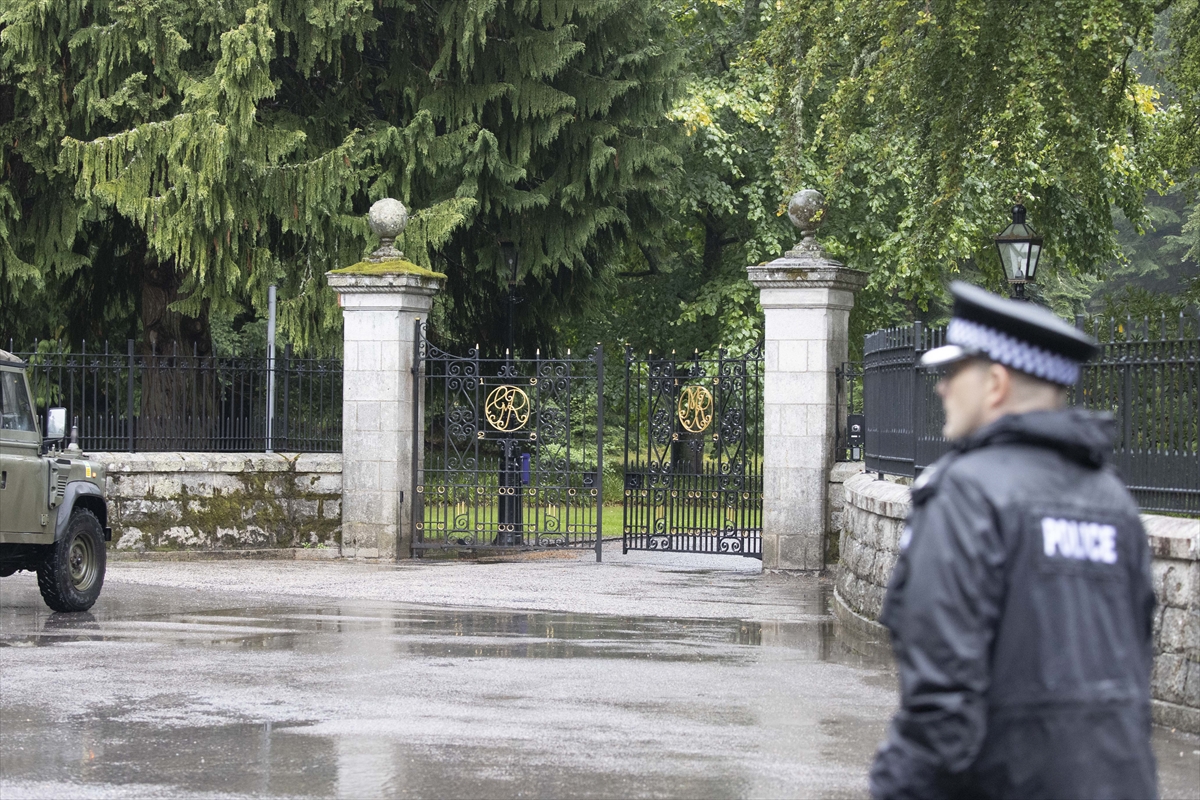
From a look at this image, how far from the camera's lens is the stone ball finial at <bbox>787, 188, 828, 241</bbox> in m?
16.7

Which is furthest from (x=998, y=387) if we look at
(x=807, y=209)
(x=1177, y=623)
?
(x=807, y=209)

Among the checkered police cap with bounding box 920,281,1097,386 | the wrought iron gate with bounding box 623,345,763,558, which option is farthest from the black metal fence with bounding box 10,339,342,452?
the checkered police cap with bounding box 920,281,1097,386

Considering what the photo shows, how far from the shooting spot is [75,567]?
41.8 ft

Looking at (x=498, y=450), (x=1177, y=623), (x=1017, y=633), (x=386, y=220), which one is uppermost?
(x=386, y=220)

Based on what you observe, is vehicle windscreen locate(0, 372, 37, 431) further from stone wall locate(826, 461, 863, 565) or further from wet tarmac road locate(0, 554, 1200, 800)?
stone wall locate(826, 461, 863, 565)

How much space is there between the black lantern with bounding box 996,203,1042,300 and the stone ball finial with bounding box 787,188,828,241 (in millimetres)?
1860

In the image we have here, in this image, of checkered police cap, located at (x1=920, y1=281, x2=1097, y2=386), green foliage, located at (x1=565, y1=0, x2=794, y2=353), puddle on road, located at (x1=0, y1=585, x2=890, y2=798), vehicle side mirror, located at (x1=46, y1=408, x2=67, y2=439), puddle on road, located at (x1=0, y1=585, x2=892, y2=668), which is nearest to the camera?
checkered police cap, located at (x1=920, y1=281, x2=1097, y2=386)

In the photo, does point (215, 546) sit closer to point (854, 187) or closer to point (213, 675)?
point (213, 675)

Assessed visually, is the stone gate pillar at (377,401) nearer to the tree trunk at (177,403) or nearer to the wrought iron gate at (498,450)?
the wrought iron gate at (498,450)

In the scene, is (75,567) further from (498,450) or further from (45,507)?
(498,450)

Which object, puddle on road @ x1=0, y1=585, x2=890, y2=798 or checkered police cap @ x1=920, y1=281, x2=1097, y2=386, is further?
puddle on road @ x1=0, y1=585, x2=890, y2=798

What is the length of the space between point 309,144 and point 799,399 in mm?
7712

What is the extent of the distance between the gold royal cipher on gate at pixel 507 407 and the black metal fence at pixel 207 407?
1789mm

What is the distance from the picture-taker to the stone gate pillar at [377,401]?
17438 mm
